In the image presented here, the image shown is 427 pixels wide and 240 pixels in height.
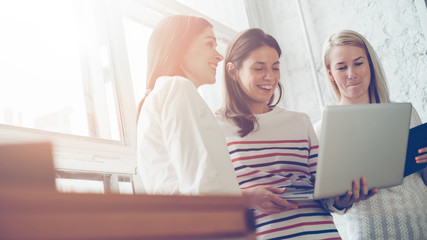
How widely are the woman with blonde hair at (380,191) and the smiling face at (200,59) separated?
0.70m

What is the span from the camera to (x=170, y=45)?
1.02 metres

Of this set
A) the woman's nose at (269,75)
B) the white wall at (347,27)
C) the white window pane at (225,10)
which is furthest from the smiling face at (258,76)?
the white wall at (347,27)

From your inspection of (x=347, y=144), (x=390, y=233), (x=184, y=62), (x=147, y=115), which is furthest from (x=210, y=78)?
(x=390, y=233)

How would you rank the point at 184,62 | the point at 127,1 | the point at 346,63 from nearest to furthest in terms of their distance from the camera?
1. the point at 184,62
2. the point at 346,63
3. the point at 127,1

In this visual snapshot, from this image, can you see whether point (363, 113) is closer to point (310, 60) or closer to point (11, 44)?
point (11, 44)

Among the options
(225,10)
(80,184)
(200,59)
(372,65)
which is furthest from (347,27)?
(80,184)

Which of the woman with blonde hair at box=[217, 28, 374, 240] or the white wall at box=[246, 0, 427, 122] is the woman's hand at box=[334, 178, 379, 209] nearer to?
the woman with blonde hair at box=[217, 28, 374, 240]

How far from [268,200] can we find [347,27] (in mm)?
1803

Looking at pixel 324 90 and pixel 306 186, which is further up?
pixel 324 90

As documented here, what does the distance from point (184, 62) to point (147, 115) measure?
0.71 ft

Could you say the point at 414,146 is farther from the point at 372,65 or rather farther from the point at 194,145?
the point at 194,145

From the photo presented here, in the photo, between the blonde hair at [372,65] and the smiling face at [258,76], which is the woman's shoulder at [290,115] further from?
the blonde hair at [372,65]

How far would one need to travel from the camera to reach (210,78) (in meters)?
1.08

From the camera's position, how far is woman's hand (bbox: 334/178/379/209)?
1.08m
